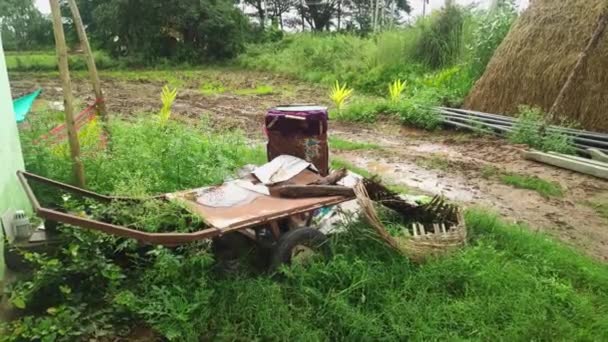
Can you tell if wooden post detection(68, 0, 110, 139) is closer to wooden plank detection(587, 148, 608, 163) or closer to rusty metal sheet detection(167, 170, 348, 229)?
rusty metal sheet detection(167, 170, 348, 229)

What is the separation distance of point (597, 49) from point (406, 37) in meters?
6.23

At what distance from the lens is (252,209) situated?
2717mm

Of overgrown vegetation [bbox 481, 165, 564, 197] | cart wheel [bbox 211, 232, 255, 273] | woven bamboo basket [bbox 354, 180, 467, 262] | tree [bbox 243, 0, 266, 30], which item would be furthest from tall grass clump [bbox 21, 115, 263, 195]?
tree [bbox 243, 0, 266, 30]

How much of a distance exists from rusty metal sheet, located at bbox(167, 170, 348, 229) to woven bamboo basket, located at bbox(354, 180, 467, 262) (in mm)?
242

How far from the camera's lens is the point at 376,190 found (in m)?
3.35

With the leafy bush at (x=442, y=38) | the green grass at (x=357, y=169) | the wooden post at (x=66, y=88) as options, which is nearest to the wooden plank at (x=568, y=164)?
the green grass at (x=357, y=169)

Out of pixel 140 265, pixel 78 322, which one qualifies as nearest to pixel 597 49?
pixel 140 265

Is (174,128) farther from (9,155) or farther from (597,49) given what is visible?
(597,49)

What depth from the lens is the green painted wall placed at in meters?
2.82

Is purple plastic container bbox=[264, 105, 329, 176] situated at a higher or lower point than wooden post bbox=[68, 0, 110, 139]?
lower

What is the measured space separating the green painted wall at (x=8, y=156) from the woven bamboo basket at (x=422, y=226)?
7.17ft

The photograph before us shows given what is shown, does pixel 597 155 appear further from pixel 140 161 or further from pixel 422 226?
pixel 140 161

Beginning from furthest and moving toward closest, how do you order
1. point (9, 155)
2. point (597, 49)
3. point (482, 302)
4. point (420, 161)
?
point (597, 49) → point (420, 161) → point (9, 155) → point (482, 302)

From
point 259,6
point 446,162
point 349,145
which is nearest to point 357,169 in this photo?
point 446,162
